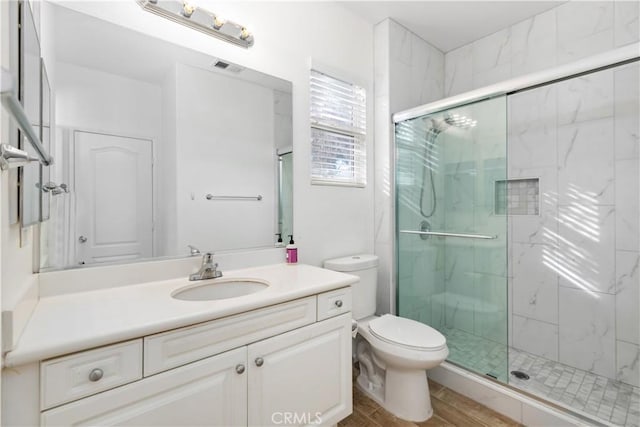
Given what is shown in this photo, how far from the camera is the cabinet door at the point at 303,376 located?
1.17m

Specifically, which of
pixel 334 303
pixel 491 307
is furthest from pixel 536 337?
pixel 334 303

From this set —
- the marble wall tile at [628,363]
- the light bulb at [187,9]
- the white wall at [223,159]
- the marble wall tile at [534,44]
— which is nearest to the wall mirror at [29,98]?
the white wall at [223,159]

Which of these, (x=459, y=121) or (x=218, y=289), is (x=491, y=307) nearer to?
(x=459, y=121)

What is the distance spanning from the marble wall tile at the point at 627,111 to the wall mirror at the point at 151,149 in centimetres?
217

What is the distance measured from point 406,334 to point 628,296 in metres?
1.47

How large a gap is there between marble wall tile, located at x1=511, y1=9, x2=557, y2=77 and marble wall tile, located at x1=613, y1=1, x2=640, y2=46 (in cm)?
33

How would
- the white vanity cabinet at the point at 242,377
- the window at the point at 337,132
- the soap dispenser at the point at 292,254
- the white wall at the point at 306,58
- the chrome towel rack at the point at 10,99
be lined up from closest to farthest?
the chrome towel rack at the point at 10,99 → the white vanity cabinet at the point at 242,377 → the white wall at the point at 306,58 → the soap dispenser at the point at 292,254 → the window at the point at 337,132

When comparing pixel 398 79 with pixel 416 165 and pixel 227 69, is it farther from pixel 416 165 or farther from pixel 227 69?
pixel 227 69

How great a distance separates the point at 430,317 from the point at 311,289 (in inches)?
53.5

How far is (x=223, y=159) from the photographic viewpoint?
1.62 meters

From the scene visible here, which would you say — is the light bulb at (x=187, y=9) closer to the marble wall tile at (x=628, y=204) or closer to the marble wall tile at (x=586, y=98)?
the marble wall tile at (x=586, y=98)

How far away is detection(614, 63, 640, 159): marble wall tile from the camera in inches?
73.7

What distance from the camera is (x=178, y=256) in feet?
4.83

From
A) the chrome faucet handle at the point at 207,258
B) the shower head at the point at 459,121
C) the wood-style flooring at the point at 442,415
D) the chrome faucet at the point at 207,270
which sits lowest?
the wood-style flooring at the point at 442,415
